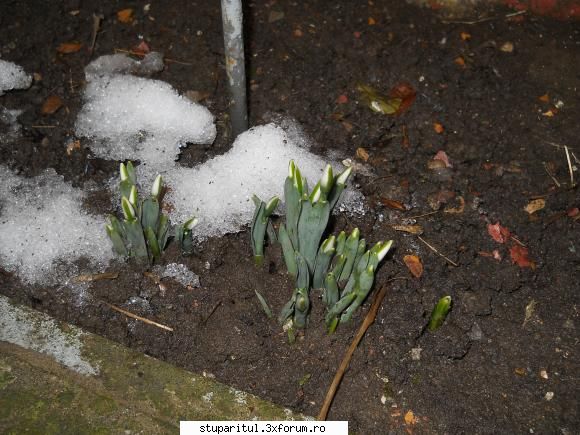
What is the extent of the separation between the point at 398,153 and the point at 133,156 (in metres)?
1.11

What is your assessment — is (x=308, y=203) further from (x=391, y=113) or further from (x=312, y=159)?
(x=391, y=113)

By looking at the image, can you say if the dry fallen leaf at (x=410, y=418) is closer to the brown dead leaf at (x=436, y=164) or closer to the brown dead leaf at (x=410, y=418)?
the brown dead leaf at (x=410, y=418)

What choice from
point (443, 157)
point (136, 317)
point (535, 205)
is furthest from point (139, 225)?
point (535, 205)

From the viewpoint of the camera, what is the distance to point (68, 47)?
2.80 metres

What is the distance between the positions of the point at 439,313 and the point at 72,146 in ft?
5.31

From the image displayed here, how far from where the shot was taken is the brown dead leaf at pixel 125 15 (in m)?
2.93

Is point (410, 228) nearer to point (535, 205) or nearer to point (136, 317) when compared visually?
point (535, 205)

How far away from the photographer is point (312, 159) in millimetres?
2449

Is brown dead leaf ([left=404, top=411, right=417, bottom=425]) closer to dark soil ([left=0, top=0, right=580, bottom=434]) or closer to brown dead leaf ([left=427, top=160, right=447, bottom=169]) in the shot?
dark soil ([left=0, top=0, right=580, bottom=434])

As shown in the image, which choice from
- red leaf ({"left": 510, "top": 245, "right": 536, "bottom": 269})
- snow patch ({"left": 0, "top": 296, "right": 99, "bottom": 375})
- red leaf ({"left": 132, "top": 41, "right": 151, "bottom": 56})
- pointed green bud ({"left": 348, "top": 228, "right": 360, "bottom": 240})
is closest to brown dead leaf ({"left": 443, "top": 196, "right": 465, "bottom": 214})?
red leaf ({"left": 510, "top": 245, "right": 536, "bottom": 269})

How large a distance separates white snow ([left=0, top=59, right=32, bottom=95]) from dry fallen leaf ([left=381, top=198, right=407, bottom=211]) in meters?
1.65

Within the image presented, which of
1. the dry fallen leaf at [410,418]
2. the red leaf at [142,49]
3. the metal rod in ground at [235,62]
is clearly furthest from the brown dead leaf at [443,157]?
the red leaf at [142,49]

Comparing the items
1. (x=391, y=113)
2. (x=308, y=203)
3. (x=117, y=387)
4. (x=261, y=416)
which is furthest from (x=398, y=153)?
(x=117, y=387)

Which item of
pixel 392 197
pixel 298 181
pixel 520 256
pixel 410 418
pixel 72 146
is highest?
pixel 298 181
